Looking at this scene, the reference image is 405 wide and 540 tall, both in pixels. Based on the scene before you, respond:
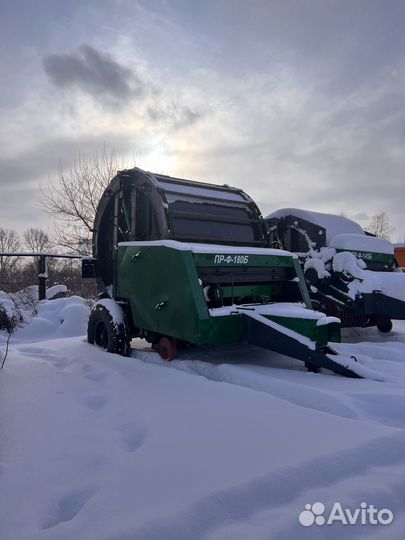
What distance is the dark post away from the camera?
9.37 meters

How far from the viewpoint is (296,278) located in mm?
5035

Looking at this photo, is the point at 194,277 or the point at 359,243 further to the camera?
the point at 359,243

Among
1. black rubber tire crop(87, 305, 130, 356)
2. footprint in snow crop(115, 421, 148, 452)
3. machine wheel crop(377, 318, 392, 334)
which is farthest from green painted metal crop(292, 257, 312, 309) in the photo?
machine wheel crop(377, 318, 392, 334)

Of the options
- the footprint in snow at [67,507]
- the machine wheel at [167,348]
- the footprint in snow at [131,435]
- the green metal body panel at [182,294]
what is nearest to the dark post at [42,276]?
the green metal body panel at [182,294]

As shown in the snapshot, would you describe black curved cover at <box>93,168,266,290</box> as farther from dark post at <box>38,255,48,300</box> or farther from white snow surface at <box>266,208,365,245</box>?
dark post at <box>38,255,48,300</box>

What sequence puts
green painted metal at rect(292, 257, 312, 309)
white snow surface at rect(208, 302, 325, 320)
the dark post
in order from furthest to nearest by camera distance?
1. the dark post
2. green painted metal at rect(292, 257, 312, 309)
3. white snow surface at rect(208, 302, 325, 320)

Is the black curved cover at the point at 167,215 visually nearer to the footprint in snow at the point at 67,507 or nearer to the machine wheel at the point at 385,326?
the machine wheel at the point at 385,326

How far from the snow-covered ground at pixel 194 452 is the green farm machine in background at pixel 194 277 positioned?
1.32ft

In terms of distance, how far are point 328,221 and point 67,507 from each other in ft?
22.2

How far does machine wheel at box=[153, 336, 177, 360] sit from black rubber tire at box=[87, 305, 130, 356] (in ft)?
1.74

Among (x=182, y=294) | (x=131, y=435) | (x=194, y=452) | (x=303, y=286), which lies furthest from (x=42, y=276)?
(x=194, y=452)

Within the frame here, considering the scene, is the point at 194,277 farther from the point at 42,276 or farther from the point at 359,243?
the point at 42,276

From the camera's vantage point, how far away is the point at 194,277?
4.20 meters

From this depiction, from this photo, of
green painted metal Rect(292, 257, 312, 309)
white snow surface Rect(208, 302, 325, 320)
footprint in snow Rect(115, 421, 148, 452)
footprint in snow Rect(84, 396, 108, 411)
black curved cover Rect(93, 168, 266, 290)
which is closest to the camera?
footprint in snow Rect(115, 421, 148, 452)
